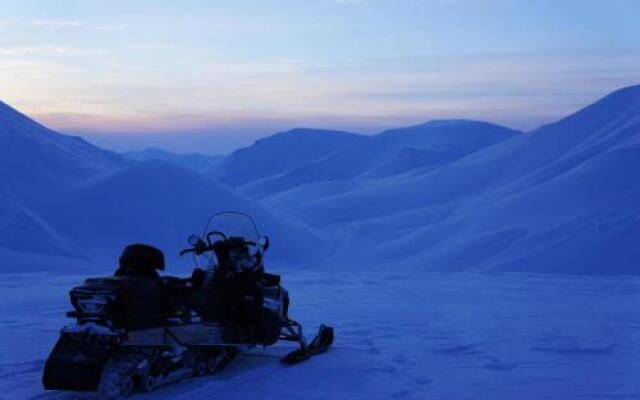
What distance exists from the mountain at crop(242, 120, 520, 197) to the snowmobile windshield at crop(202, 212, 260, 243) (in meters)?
53.9

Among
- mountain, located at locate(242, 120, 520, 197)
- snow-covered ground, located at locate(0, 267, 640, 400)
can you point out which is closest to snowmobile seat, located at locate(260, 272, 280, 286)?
snow-covered ground, located at locate(0, 267, 640, 400)

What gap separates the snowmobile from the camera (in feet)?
21.6

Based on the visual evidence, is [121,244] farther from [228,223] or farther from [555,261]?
[228,223]

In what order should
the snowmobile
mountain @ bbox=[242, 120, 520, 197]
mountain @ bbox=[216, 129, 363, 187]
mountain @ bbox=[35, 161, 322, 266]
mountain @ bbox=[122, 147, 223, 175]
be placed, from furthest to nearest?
mountain @ bbox=[122, 147, 223, 175], mountain @ bbox=[216, 129, 363, 187], mountain @ bbox=[242, 120, 520, 197], mountain @ bbox=[35, 161, 322, 266], the snowmobile

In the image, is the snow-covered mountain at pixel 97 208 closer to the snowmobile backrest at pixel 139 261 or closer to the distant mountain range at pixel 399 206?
the distant mountain range at pixel 399 206

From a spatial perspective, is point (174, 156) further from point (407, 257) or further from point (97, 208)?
point (407, 257)

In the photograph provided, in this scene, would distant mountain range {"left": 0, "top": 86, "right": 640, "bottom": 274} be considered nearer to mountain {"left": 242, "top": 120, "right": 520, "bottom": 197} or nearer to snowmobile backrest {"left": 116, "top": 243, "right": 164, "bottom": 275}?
snowmobile backrest {"left": 116, "top": 243, "right": 164, "bottom": 275}

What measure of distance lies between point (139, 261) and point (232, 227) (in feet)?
5.20

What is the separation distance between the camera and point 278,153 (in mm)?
94438

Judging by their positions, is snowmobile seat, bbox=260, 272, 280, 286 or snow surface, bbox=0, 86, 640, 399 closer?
snow surface, bbox=0, 86, 640, 399

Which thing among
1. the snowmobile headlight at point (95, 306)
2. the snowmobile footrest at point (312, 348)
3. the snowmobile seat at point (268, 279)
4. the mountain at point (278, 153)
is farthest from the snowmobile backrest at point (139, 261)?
the mountain at point (278, 153)

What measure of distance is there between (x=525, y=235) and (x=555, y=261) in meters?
3.24

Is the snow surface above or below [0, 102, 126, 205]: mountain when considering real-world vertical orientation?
below

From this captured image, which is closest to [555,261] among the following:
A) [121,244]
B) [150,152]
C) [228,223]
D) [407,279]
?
[407,279]
